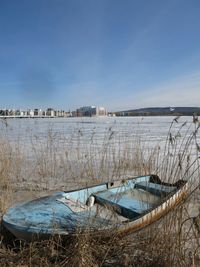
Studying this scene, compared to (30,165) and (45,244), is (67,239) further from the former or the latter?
(30,165)

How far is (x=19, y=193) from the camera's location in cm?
622

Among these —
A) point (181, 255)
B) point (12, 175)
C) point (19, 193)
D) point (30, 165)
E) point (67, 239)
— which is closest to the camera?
point (181, 255)

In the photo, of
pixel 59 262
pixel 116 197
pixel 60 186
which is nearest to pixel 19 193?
pixel 60 186

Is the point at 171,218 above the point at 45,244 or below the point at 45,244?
above

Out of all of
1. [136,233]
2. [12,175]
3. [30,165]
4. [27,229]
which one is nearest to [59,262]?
[27,229]

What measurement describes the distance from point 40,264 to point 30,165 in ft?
20.0

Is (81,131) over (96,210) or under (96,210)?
over

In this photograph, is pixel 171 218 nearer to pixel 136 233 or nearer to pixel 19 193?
pixel 136 233

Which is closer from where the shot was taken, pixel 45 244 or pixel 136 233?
pixel 45 244

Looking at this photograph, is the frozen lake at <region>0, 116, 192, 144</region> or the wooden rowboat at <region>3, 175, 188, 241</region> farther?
the frozen lake at <region>0, 116, 192, 144</region>

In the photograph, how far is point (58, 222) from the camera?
11.6ft

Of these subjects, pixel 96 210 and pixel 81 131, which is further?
pixel 81 131

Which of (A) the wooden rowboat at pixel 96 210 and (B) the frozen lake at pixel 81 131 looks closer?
(A) the wooden rowboat at pixel 96 210

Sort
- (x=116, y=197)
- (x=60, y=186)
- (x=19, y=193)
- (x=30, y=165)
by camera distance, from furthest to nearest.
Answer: (x=30, y=165), (x=60, y=186), (x=19, y=193), (x=116, y=197)
